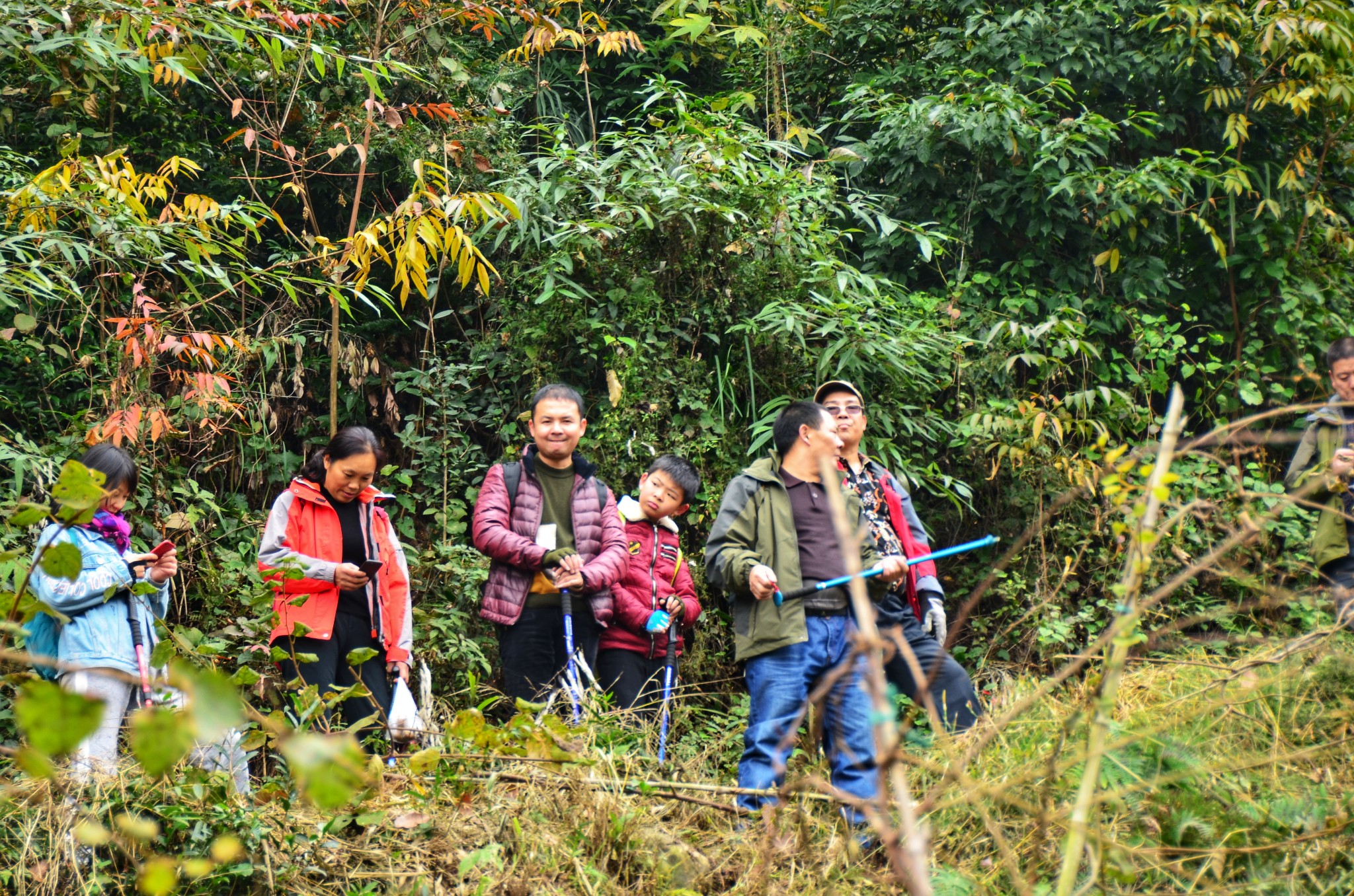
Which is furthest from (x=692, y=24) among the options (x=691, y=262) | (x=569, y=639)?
(x=569, y=639)

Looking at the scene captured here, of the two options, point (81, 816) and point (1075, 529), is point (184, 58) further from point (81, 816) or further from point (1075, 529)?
point (1075, 529)

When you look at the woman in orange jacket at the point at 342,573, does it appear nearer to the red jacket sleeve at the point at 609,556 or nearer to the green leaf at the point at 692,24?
the red jacket sleeve at the point at 609,556

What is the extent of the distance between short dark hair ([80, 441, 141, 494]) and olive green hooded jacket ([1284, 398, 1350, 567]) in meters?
4.15

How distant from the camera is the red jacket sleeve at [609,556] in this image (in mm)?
4328

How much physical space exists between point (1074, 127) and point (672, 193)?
2544 mm

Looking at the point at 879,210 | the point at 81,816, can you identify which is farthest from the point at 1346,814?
the point at 879,210

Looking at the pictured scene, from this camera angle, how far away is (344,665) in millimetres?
4156

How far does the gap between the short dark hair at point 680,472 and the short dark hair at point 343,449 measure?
1.21 meters

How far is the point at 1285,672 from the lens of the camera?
3.05 metres

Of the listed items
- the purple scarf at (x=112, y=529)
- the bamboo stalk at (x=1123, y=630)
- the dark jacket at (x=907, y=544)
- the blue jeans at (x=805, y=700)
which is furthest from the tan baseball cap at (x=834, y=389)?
the bamboo stalk at (x=1123, y=630)

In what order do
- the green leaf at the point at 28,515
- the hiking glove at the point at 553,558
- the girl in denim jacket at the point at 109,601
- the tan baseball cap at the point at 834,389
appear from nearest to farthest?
the green leaf at the point at 28,515 → the girl in denim jacket at the point at 109,601 → the hiking glove at the point at 553,558 → the tan baseball cap at the point at 834,389

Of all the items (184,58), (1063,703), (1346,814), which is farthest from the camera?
(184,58)

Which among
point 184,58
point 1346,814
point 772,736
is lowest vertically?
point 772,736

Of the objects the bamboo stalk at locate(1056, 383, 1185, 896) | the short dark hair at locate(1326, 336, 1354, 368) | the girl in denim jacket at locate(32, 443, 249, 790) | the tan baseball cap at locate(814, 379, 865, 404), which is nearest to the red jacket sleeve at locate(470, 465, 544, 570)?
the girl in denim jacket at locate(32, 443, 249, 790)
